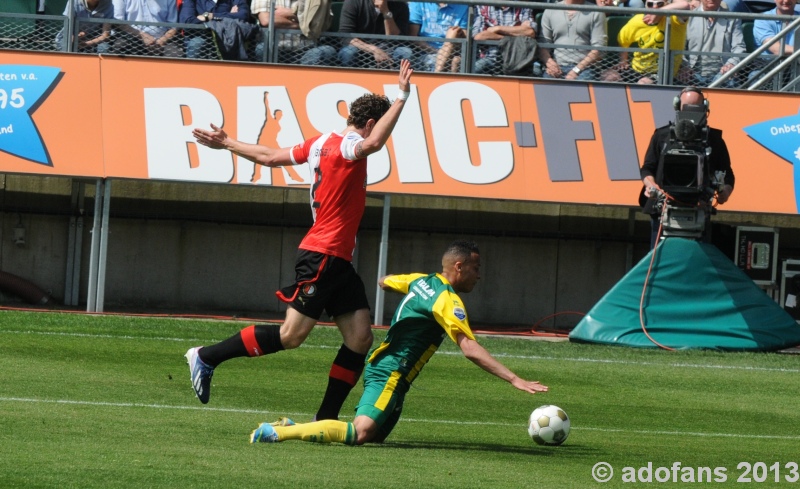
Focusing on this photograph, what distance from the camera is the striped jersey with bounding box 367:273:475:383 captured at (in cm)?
771

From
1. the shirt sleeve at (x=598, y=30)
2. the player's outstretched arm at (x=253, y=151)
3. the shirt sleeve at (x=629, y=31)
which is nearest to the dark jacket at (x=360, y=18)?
the shirt sleeve at (x=598, y=30)

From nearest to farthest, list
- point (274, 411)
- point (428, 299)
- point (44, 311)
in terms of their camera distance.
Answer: point (428, 299) < point (274, 411) < point (44, 311)

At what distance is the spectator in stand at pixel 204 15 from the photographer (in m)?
16.8

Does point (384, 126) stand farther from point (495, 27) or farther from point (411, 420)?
point (495, 27)

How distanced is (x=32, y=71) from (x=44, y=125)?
0.72 metres

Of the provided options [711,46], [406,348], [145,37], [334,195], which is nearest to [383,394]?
[406,348]

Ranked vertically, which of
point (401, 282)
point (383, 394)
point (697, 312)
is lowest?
point (697, 312)

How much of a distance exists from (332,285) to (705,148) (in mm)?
7140

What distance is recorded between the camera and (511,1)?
16656 mm

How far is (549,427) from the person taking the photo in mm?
8133

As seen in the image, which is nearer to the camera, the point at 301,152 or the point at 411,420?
the point at 301,152

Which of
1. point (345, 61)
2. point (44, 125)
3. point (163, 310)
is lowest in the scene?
point (163, 310)

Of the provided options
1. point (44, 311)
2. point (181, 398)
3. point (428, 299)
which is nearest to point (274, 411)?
point (181, 398)

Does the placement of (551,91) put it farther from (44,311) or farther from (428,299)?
(428,299)
